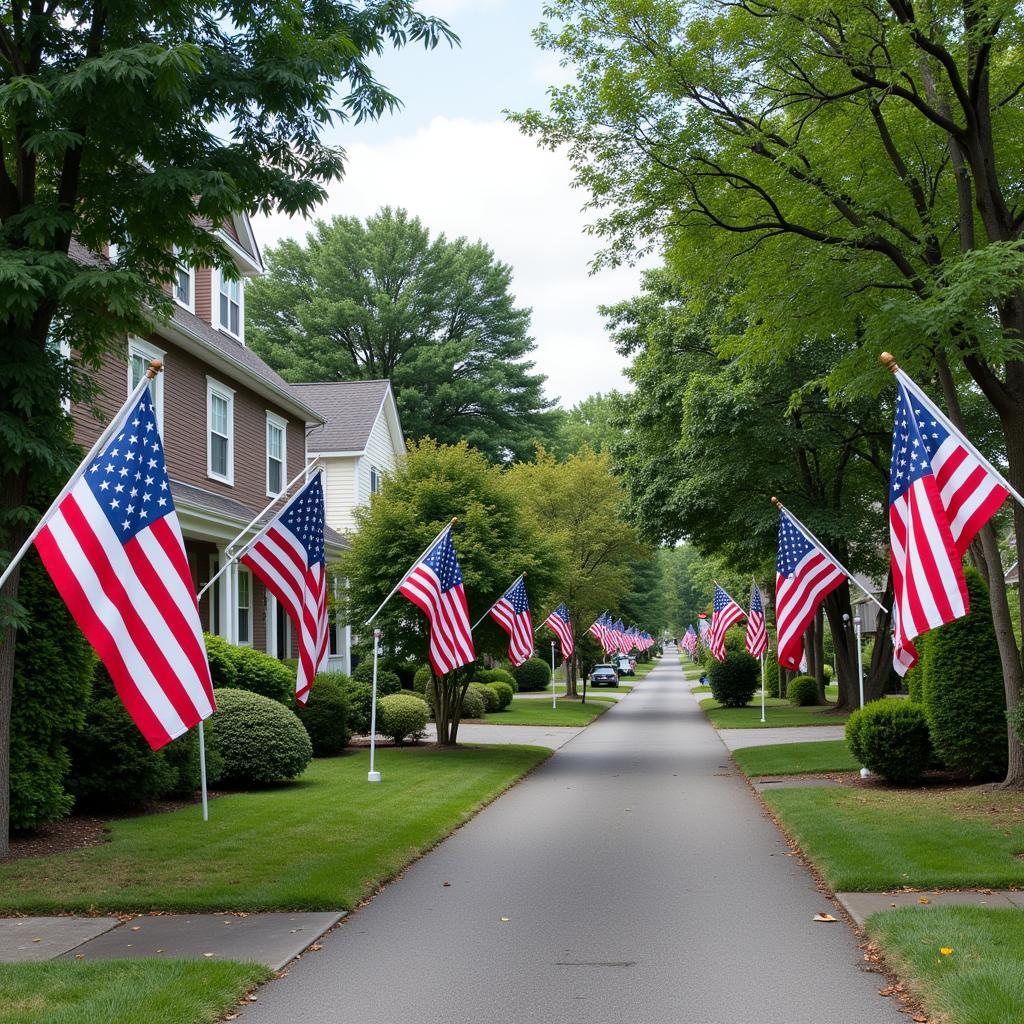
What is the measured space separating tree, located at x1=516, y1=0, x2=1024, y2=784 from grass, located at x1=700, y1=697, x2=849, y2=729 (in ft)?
52.9

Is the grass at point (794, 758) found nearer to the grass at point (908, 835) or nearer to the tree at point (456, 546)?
the grass at point (908, 835)

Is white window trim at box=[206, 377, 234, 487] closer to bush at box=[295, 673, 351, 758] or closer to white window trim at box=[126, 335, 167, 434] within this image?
white window trim at box=[126, 335, 167, 434]

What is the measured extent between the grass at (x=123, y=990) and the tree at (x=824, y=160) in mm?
10048

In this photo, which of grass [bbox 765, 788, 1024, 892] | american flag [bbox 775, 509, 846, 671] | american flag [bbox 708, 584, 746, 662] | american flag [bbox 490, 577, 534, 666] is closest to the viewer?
grass [bbox 765, 788, 1024, 892]

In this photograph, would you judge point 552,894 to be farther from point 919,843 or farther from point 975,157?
point 975,157

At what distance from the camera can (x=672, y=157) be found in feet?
47.2

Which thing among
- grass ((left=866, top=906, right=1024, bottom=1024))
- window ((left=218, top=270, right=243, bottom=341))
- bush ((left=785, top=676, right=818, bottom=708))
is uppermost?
window ((left=218, top=270, right=243, bottom=341))

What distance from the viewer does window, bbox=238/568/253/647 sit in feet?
83.8

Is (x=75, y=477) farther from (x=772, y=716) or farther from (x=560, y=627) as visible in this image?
(x=772, y=716)

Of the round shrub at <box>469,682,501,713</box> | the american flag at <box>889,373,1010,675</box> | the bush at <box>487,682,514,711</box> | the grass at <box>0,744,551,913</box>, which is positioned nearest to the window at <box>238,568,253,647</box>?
the grass at <box>0,744,551,913</box>

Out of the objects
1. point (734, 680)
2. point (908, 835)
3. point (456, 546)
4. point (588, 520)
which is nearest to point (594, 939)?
point (908, 835)

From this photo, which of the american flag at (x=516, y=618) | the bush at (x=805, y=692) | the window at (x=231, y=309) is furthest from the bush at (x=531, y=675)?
the american flag at (x=516, y=618)

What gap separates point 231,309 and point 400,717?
1085 centimetres

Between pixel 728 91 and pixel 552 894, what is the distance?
10334mm
